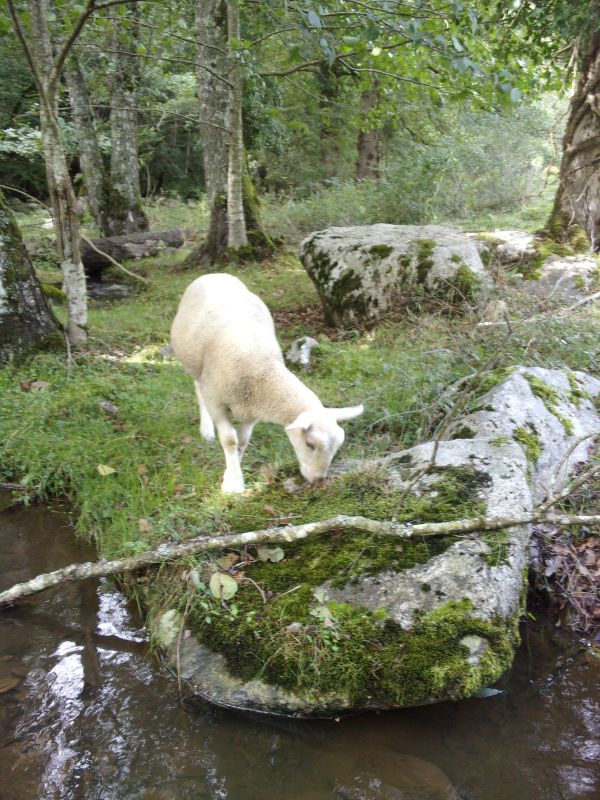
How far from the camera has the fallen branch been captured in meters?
3.43

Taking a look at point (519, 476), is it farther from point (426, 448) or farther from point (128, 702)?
point (128, 702)

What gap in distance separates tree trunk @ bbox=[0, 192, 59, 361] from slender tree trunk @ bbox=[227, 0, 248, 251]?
17.4 ft

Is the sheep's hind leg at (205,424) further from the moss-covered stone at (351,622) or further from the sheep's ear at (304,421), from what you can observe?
the sheep's ear at (304,421)

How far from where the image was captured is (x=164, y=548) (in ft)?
12.3

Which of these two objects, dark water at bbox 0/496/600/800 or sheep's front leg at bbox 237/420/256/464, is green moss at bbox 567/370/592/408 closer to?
dark water at bbox 0/496/600/800

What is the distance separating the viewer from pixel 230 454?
15.4ft

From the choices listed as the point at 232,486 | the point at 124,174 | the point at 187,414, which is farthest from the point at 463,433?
the point at 124,174

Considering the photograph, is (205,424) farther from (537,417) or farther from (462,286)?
(462,286)

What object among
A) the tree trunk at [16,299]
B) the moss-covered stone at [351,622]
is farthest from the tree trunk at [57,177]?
the moss-covered stone at [351,622]

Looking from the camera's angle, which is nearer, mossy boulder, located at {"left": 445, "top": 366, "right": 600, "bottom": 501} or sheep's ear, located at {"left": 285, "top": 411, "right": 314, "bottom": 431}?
sheep's ear, located at {"left": 285, "top": 411, "right": 314, "bottom": 431}

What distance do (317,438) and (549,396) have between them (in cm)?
212

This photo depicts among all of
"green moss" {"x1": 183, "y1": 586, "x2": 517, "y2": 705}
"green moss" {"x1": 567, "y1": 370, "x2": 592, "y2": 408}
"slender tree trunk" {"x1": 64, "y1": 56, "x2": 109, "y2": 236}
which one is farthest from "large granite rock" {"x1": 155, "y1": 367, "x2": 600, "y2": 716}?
"slender tree trunk" {"x1": 64, "y1": 56, "x2": 109, "y2": 236}

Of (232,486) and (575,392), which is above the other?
(575,392)

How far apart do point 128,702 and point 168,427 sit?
9.33 ft
